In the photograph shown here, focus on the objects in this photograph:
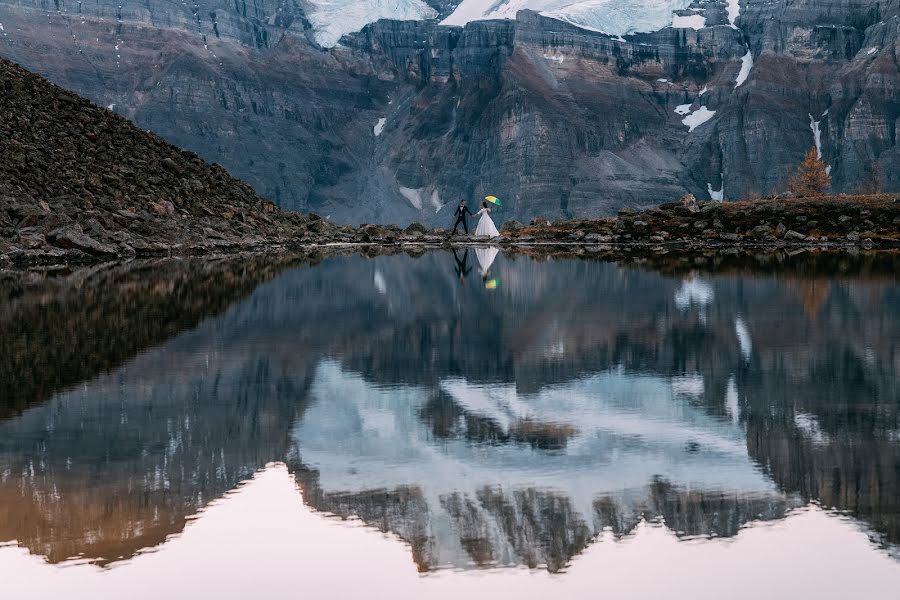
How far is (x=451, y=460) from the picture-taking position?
466 inches

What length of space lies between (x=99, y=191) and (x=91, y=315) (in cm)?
3996

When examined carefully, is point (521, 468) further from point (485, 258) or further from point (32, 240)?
point (485, 258)

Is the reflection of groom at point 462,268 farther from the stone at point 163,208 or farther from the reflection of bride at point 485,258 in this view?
the stone at point 163,208

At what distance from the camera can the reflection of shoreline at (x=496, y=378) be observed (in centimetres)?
1032

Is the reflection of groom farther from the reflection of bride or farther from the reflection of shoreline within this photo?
the reflection of shoreline

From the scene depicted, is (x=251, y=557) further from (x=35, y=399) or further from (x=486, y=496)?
(x=35, y=399)

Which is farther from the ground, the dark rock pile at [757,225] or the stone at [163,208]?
the stone at [163,208]

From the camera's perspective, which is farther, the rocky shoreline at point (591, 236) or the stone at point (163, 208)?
the stone at point (163, 208)

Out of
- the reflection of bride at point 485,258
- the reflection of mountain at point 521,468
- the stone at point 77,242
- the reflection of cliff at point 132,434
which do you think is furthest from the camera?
the stone at point 77,242

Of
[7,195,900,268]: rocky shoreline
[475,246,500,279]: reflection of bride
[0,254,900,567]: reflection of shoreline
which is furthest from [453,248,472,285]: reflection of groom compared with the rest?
[0,254,900,567]: reflection of shoreline

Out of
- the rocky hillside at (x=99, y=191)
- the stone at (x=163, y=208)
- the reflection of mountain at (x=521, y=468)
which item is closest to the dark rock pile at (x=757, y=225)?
the rocky hillside at (x=99, y=191)

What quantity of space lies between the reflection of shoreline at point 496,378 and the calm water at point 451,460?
57mm

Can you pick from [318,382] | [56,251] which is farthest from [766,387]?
[56,251]

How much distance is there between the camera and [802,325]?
78.8 ft
